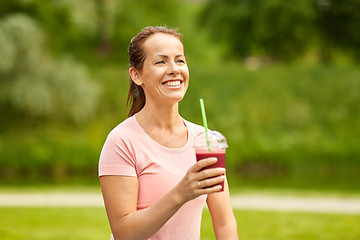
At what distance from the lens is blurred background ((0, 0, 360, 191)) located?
813 inches

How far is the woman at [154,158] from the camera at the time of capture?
2.51 metres

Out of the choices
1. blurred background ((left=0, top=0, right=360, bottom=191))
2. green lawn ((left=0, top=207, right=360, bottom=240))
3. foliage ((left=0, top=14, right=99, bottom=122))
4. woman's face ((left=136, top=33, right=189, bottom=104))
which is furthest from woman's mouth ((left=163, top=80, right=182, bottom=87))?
foliage ((left=0, top=14, right=99, bottom=122))

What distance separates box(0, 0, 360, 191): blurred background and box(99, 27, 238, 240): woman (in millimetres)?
13166

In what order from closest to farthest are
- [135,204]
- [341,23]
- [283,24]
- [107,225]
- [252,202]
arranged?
1. [135,204]
2. [107,225]
3. [252,202]
4. [283,24]
5. [341,23]

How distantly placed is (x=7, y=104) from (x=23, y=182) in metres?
6.57

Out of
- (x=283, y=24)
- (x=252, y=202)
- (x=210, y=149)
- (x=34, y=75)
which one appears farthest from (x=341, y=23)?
(x=210, y=149)

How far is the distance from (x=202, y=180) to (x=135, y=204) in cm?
46

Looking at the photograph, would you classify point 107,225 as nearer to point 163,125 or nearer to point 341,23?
point 163,125

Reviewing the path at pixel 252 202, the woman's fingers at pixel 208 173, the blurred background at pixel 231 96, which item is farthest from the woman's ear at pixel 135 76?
the blurred background at pixel 231 96

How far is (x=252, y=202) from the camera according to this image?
1171 cm

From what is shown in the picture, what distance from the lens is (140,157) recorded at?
2.58m

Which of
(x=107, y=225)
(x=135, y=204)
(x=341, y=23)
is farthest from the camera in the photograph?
(x=341, y=23)

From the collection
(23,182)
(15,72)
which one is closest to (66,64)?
(15,72)

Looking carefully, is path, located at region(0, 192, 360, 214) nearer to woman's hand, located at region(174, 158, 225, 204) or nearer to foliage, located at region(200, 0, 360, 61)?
woman's hand, located at region(174, 158, 225, 204)
